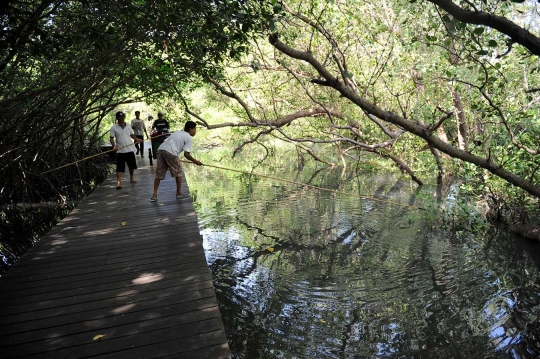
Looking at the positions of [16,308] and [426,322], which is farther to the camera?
[426,322]

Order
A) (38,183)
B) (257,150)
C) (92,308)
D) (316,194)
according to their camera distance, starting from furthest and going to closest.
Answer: (257,150) < (316,194) < (38,183) < (92,308)

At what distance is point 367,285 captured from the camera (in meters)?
5.90

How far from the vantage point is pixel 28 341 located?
9.72 feet

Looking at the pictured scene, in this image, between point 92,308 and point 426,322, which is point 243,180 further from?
point 92,308

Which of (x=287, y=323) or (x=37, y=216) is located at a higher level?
(x=37, y=216)

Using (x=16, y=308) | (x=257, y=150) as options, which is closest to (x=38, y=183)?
(x=16, y=308)

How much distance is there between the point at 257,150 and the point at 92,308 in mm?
22724

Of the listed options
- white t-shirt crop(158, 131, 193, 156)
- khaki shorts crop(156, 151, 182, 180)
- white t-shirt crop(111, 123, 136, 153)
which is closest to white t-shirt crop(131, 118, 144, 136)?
white t-shirt crop(111, 123, 136, 153)

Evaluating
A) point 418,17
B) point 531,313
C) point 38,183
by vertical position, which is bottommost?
point 531,313

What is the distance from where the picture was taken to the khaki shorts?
698 centimetres

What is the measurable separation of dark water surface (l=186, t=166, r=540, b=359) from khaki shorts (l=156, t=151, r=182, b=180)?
1.56m

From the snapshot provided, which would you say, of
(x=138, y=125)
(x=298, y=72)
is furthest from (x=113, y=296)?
(x=138, y=125)

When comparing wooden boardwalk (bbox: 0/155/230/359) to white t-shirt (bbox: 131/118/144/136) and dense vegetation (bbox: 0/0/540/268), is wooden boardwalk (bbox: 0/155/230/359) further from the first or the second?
white t-shirt (bbox: 131/118/144/136)

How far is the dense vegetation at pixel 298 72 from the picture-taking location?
13.6 ft
